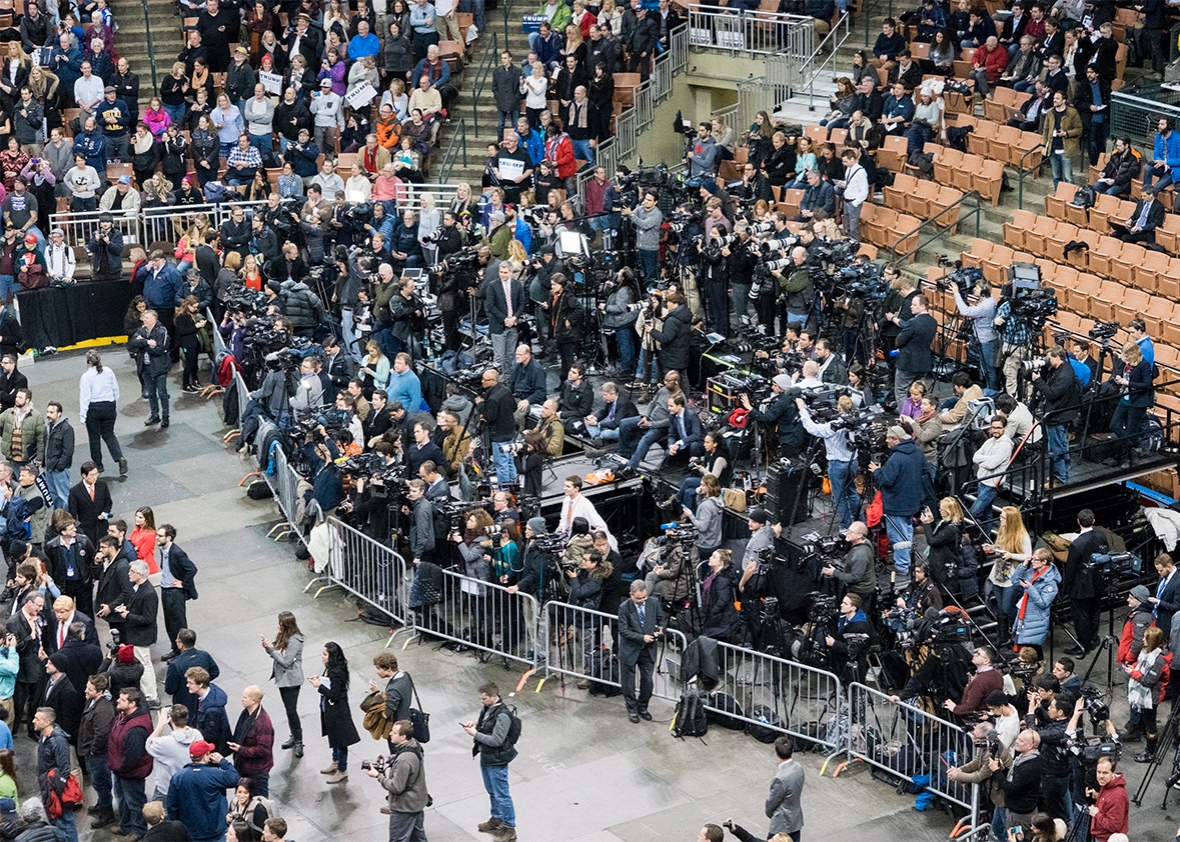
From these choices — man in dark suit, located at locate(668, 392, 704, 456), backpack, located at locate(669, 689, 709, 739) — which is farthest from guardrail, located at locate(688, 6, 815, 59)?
backpack, located at locate(669, 689, 709, 739)

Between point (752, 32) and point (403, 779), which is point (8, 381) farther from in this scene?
point (752, 32)

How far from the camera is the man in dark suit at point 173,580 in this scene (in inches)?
715

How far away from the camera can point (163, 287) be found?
25172mm

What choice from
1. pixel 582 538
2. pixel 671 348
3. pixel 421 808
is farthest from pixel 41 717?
pixel 671 348

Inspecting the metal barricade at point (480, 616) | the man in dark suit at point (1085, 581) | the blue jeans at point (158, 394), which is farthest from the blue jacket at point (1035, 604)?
the blue jeans at point (158, 394)

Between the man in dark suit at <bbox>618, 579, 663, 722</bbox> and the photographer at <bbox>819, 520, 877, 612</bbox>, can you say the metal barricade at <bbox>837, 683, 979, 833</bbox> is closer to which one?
the photographer at <bbox>819, 520, 877, 612</bbox>

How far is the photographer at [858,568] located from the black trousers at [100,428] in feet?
29.3

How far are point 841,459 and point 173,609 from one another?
6.70 meters

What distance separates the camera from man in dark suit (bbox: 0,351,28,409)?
22750 mm

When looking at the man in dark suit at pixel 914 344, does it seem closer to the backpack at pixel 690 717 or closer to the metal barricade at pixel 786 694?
the metal barricade at pixel 786 694

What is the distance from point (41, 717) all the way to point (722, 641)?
612cm

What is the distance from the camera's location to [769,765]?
55.9ft

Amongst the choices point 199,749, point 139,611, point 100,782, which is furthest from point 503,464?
point 199,749

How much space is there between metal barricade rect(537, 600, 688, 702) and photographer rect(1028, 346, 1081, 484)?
462cm
